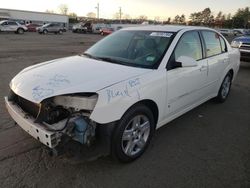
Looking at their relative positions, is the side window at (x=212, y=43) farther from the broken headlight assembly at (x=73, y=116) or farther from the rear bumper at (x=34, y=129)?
the rear bumper at (x=34, y=129)

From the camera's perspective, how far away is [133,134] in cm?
327

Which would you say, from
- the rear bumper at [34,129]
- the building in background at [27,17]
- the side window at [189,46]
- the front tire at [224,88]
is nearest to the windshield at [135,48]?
the side window at [189,46]

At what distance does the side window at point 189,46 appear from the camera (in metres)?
3.91

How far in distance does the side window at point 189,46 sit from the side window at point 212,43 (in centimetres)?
36

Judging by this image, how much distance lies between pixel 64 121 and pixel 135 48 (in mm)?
1771

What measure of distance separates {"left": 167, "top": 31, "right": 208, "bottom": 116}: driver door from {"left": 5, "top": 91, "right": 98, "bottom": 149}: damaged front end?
134 centimetres

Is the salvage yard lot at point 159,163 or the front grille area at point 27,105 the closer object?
the salvage yard lot at point 159,163

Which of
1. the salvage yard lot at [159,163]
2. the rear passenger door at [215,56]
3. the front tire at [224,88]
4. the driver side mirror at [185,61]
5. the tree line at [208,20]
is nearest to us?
the salvage yard lot at [159,163]

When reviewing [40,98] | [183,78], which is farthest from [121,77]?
[183,78]

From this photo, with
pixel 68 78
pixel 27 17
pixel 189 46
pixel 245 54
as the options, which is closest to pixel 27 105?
pixel 68 78

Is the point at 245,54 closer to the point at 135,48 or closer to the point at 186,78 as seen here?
the point at 186,78

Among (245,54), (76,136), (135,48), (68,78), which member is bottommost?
(76,136)

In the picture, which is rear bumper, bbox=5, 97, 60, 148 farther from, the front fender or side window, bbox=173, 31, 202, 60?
side window, bbox=173, 31, 202, 60

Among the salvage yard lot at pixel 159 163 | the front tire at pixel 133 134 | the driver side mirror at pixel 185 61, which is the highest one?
the driver side mirror at pixel 185 61
